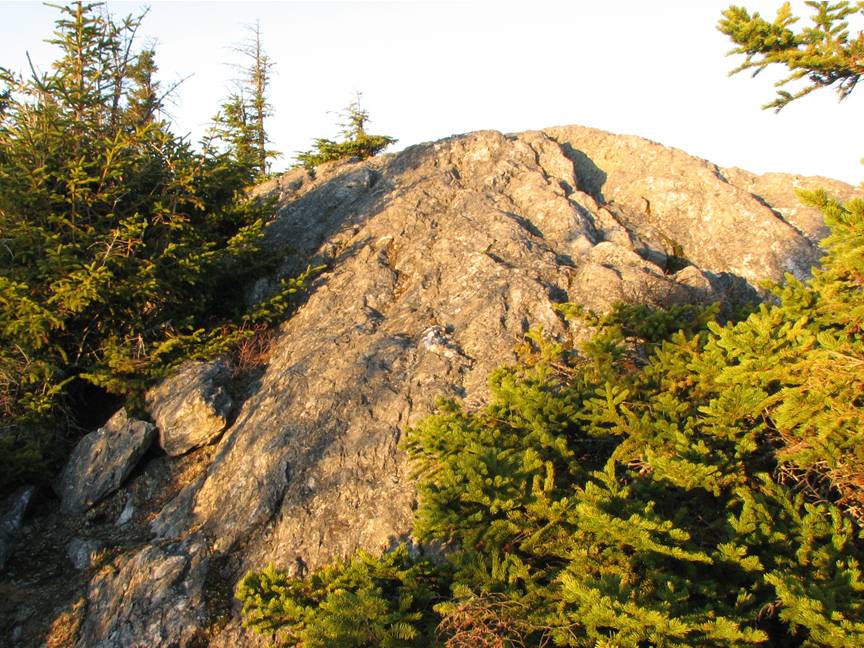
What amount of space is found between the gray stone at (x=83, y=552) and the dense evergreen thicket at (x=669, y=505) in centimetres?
399

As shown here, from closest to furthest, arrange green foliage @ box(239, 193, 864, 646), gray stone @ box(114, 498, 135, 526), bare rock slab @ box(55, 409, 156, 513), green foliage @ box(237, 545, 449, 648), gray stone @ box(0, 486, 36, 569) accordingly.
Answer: green foliage @ box(239, 193, 864, 646) < green foliage @ box(237, 545, 449, 648) < gray stone @ box(0, 486, 36, 569) < gray stone @ box(114, 498, 135, 526) < bare rock slab @ box(55, 409, 156, 513)

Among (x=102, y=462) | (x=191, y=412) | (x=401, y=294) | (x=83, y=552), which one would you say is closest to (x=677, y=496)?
(x=401, y=294)

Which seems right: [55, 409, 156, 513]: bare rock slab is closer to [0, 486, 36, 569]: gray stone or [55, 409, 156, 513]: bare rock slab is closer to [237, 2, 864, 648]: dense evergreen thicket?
[0, 486, 36, 569]: gray stone

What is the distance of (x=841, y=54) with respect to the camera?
435cm

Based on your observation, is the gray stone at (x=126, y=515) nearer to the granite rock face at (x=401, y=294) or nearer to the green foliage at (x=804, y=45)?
the granite rock face at (x=401, y=294)

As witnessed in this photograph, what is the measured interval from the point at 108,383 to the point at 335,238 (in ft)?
15.6

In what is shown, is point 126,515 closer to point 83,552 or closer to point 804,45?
point 83,552

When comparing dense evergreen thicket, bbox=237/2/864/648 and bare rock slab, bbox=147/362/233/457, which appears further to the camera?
bare rock slab, bbox=147/362/233/457

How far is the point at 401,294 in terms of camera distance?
32.8 ft

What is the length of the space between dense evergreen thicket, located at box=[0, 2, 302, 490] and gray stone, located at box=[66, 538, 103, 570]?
1.42 meters

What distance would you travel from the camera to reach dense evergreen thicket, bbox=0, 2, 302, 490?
8.75 meters

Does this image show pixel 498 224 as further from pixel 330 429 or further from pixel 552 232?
pixel 330 429

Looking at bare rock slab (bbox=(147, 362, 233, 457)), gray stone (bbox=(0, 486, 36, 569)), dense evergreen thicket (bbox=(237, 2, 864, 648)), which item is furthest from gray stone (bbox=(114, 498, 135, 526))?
dense evergreen thicket (bbox=(237, 2, 864, 648))

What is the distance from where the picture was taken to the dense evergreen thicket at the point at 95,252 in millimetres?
8750
